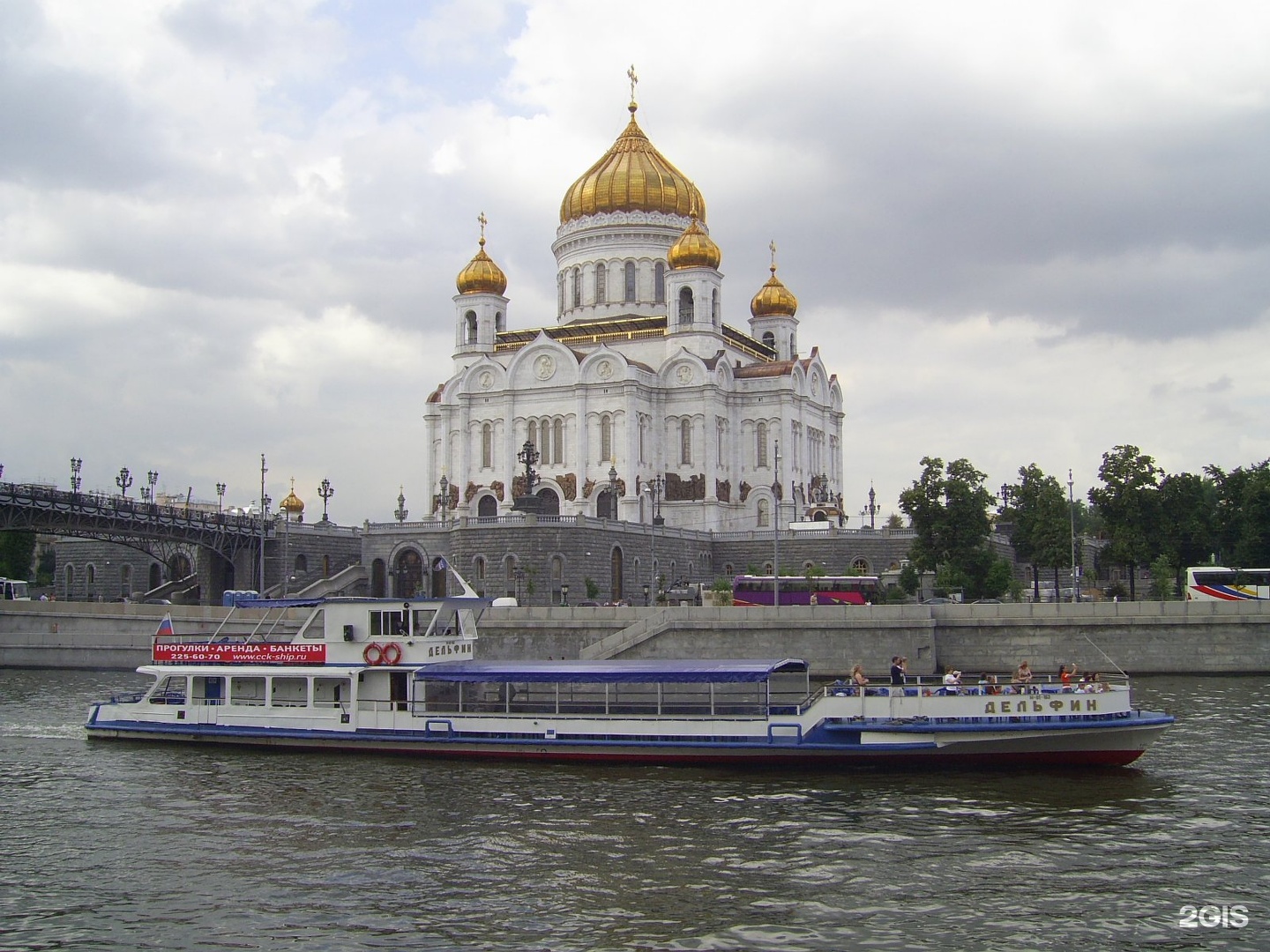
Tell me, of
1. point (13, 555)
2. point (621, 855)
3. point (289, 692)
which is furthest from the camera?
point (13, 555)

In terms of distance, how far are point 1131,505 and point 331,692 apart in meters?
46.0

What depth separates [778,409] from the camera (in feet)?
292

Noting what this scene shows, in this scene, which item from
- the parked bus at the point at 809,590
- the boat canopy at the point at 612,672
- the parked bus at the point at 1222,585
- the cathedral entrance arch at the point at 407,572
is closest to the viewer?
the boat canopy at the point at 612,672

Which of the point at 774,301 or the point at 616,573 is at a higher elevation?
the point at 774,301

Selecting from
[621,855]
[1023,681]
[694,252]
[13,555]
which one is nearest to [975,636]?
[1023,681]

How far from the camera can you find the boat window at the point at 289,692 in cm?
3553

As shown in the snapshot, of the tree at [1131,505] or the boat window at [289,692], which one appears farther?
the tree at [1131,505]

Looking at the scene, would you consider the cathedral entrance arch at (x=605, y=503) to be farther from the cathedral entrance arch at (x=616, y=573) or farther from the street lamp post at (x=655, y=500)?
the cathedral entrance arch at (x=616, y=573)

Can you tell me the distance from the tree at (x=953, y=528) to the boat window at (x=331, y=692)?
37228 mm

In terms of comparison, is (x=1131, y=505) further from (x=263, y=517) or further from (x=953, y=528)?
(x=263, y=517)

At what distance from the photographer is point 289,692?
35750 millimetres

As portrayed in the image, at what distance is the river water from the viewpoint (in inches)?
755

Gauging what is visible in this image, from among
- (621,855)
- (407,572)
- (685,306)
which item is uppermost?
(685,306)

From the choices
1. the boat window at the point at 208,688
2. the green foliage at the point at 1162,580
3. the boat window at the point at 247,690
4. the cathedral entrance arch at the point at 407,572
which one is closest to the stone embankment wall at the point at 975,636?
the green foliage at the point at 1162,580
